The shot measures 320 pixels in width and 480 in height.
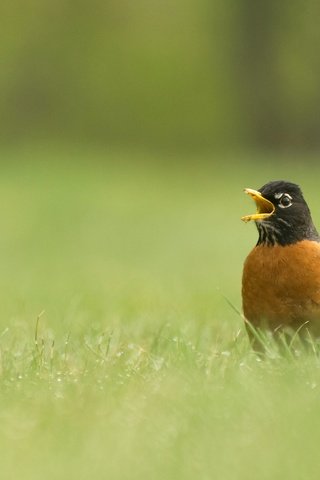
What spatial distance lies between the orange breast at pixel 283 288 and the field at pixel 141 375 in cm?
15

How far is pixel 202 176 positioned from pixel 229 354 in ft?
68.4

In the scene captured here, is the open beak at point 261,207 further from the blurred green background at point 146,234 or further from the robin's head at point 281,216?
the blurred green background at point 146,234

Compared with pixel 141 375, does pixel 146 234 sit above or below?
below

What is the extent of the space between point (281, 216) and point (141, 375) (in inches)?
57.0

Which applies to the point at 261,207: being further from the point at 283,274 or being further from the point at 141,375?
the point at 141,375

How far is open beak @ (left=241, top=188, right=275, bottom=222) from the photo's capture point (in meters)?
6.54

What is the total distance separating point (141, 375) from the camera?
550 centimetres

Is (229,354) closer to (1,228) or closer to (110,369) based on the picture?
(110,369)

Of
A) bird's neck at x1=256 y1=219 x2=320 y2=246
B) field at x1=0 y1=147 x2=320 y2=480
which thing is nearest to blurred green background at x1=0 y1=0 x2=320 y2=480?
field at x1=0 y1=147 x2=320 y2=480

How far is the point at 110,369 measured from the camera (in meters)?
5.59

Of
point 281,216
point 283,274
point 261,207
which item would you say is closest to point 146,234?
point 261,207

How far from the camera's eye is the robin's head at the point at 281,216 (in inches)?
256

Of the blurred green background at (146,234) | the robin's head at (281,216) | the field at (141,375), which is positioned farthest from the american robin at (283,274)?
the blurred green background at (146,234)

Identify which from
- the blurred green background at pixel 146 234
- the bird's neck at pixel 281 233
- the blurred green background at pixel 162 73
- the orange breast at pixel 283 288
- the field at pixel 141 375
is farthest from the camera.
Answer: the blurred green background at pixel 162 73
